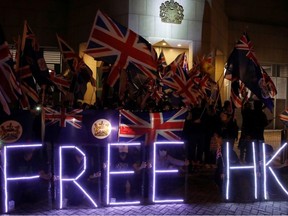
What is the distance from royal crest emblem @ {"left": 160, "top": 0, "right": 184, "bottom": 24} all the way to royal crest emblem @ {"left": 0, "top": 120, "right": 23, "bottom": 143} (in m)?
9.74

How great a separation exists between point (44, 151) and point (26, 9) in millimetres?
Answer: 13234

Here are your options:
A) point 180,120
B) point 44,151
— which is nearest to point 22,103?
point 44,151

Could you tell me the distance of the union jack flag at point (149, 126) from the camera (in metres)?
7.40

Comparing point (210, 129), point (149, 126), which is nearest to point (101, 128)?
point (149, 126)

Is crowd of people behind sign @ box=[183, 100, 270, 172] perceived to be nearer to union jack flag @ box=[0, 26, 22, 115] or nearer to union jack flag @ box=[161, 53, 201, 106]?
union jack flag @ box=[161, 53, 201, 106]

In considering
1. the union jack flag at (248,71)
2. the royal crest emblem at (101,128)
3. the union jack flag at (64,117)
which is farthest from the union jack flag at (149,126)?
the union jack flag at (248,71)

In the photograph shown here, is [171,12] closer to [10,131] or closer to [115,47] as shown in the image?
[115,47]

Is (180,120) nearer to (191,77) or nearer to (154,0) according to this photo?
(191,77)

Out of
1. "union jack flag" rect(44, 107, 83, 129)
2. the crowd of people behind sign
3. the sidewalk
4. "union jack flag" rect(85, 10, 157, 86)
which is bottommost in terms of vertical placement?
the sidewalk

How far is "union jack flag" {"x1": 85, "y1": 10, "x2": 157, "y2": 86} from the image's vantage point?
8109 millimetres

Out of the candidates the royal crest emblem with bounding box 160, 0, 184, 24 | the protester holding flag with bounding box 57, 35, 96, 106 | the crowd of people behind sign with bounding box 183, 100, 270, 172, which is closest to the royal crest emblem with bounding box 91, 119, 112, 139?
the crowd of people behind sign with bounding box 183, 100, 270, 172

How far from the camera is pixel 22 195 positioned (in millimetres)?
7184

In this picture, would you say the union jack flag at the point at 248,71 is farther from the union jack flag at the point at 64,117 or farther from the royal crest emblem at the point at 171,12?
the royal crest emblem at the point at 171,12

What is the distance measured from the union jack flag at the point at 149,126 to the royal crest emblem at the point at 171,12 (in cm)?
862
